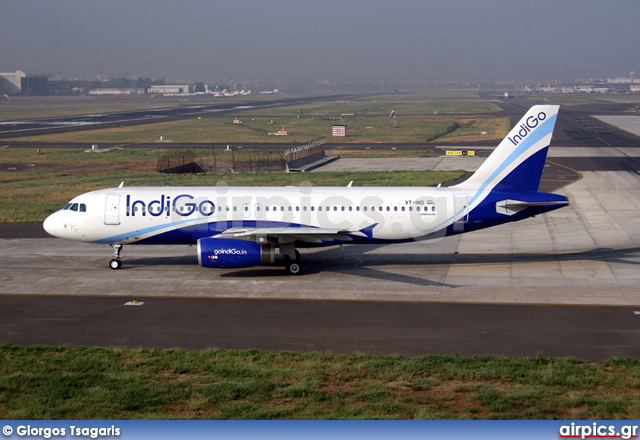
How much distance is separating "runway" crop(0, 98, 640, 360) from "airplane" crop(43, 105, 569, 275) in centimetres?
218

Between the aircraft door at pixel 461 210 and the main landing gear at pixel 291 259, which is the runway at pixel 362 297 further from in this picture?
the aircraft door at pixel 461 210

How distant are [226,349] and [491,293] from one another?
13303 millimetres

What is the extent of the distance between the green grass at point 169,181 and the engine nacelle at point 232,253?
90.4 ft

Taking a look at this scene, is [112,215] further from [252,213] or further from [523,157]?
[523,157]

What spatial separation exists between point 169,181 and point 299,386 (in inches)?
1902

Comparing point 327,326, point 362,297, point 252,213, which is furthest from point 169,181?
point 327,326

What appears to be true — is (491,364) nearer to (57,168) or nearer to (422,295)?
(422,295)

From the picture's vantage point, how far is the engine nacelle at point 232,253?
32.2 m

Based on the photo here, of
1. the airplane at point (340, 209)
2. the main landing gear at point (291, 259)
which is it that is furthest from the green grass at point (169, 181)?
the main landing gear at point (291, 259)

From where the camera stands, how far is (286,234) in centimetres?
3200

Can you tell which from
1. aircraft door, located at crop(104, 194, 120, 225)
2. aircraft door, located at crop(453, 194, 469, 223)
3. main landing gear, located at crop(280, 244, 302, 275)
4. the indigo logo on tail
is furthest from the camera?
aircraft door, located at crop(104, 194, 120, 225)

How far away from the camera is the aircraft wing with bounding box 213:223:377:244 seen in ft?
104

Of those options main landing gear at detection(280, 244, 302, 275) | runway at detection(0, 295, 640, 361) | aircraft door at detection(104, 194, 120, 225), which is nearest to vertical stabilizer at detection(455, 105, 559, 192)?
runway at detection(0, 295, 640, 361)

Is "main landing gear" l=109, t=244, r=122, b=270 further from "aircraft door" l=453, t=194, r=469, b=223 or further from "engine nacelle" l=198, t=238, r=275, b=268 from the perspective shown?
"aircraft door" l=453, t=194, r=469, b=223
